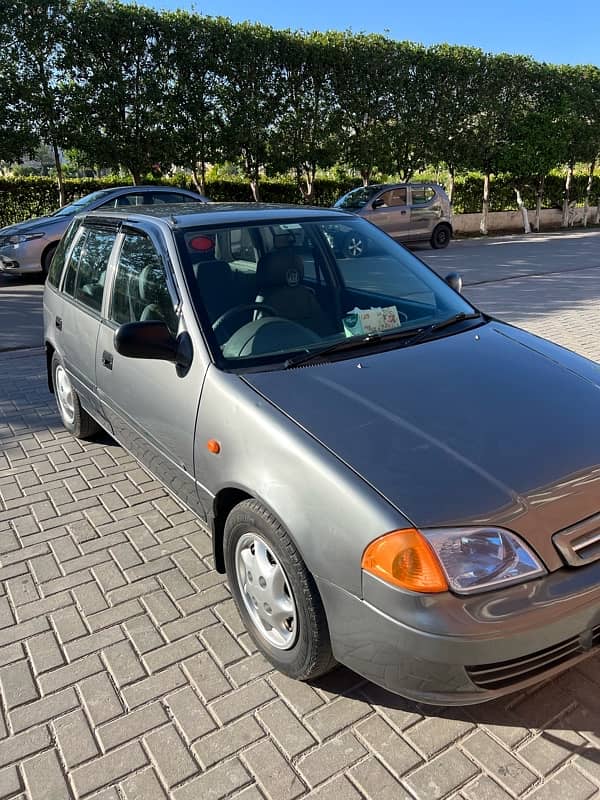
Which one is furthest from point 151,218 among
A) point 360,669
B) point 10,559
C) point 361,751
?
point 361,751

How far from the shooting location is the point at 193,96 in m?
16.9

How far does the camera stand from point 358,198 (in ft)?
54.9

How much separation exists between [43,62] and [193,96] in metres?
3.81

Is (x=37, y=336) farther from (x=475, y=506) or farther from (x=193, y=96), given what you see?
(x=193, y=96)

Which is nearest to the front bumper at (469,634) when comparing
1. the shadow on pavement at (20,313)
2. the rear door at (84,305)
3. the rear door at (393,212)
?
the rear door at (84,305)

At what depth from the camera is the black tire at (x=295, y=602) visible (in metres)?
2.12

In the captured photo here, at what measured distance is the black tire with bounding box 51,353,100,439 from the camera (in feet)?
14.9

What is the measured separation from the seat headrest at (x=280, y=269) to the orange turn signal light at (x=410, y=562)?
168cm

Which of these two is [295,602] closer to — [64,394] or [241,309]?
[241,309]

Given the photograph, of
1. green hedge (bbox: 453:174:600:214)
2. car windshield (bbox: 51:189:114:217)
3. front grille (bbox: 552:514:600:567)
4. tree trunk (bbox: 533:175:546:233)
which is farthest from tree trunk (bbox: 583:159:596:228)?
front grille (bbox: 552:514:600:567)

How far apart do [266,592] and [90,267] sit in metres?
2.62

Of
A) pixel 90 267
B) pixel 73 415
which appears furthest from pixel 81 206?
pixel 90 267

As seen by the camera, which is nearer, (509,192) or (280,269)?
(280,269)

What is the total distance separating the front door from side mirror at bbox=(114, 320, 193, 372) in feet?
0.22
